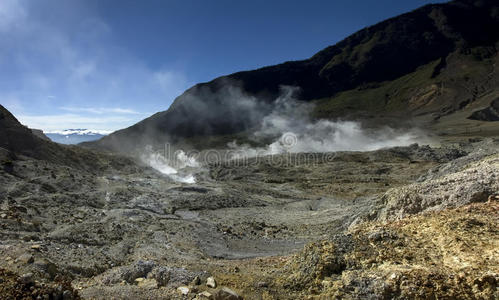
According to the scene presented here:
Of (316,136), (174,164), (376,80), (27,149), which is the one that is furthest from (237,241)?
(376,80)

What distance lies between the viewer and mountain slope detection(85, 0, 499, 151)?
13262 centimetres

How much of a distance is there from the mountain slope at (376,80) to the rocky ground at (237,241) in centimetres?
9430

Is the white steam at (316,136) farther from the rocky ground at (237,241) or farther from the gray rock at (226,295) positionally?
the gray rock at (226,295)

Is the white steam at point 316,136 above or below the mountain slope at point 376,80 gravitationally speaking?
below

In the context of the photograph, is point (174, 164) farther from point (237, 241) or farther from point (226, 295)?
point (226, 295)

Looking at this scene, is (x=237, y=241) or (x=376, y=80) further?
(x=376, y=80)

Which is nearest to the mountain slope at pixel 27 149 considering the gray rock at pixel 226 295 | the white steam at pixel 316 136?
the gray rock at pixel 226 295

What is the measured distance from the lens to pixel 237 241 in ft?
63.6

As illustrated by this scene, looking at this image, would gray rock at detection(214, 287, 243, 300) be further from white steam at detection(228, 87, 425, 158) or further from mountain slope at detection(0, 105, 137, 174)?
white steam at detection(228, 87, 425, 158)

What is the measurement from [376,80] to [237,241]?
176 metres

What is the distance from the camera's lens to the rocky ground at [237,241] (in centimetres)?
601

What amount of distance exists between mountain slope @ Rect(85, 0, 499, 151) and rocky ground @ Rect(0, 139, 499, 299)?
9430cm

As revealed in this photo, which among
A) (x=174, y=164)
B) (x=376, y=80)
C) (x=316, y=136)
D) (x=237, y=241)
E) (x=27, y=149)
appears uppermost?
(x=376, y=80)

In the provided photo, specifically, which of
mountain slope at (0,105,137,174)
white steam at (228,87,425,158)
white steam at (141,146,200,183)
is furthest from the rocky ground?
white steam at (228,87,425,158)
